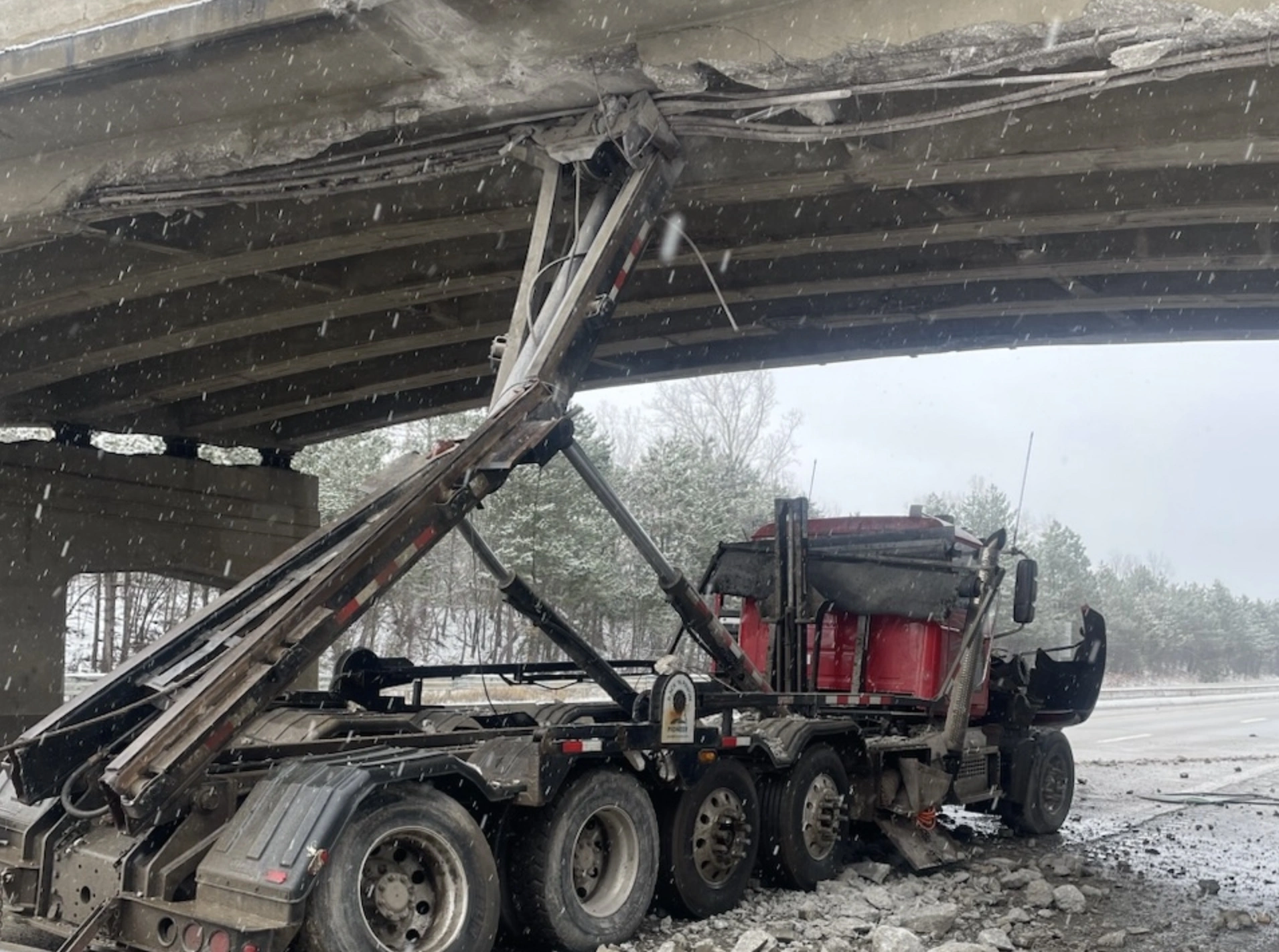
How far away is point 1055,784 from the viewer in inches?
488

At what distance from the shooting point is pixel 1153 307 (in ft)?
39.8

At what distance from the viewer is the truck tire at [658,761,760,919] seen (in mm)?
7594

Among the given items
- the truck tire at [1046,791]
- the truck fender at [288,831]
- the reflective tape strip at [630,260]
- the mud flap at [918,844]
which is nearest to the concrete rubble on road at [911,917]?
the mud flap at [918,844]

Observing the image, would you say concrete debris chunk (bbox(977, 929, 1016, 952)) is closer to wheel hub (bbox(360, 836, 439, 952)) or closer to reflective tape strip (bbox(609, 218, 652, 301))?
wheel hub (bbox(360, 836, 439, 952))

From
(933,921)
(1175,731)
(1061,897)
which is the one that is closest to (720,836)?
(933,921)

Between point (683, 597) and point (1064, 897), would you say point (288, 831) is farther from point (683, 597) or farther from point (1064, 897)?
point (1064, 897)

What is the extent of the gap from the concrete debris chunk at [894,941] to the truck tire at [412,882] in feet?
6.99

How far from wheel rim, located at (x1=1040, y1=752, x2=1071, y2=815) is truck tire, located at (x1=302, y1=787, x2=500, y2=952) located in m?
7.70

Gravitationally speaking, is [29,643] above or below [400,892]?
above

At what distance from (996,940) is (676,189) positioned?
5574 mm

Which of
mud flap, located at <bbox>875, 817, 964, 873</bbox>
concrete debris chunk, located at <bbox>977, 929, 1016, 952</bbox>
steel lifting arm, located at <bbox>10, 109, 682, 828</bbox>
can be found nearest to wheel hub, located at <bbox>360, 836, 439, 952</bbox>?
steel lifting arm, located at <bbox>10, 109, 682, 828</bbox>

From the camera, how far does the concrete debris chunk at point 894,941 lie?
6.63 meters

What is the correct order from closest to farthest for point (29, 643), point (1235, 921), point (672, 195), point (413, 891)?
point (413, 891) < point (1235, 921) < point (672, 195) < point (29, 643)

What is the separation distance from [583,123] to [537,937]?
501 centimetres
